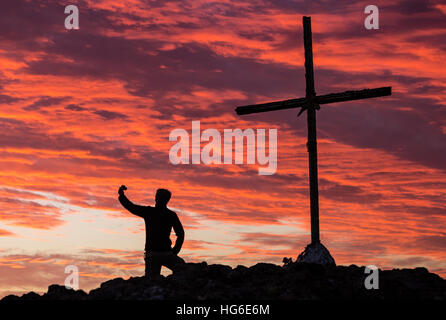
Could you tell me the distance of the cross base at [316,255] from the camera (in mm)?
21078

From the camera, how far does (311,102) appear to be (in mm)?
22578

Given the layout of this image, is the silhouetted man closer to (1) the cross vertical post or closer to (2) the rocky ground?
(2) the rocky ground

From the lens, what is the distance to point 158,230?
66.9 ft

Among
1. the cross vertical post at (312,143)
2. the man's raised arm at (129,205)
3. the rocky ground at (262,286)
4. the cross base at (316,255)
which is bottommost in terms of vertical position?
the rocky ground at (262,286)

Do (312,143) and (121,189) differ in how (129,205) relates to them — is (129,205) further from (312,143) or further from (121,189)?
(312,143)

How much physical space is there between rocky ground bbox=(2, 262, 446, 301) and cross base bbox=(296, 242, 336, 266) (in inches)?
30.5

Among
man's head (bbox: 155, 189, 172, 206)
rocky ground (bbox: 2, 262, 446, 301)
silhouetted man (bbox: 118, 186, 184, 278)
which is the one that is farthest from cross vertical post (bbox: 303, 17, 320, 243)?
man's head (bbox: 155, 189, 172, 206)

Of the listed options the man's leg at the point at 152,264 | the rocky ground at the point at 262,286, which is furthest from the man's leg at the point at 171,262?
the rocky ground at the point at 262,286

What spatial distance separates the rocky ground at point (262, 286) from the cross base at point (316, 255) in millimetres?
775

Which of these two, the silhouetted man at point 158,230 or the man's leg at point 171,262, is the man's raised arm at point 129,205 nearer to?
the silhouetted man at point 158,230

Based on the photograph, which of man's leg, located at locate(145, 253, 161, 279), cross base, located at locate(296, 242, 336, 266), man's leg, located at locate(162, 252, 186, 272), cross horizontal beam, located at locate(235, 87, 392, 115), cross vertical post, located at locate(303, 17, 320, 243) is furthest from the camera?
cross horizontal beam, located at locate(235, 87, 392, 115)

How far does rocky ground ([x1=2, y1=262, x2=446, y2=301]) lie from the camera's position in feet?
58.0
